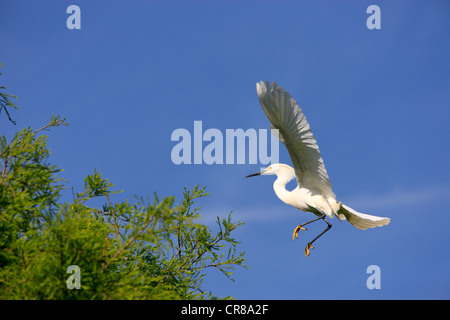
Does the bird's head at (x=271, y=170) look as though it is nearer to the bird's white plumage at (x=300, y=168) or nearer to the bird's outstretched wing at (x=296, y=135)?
the bird's white plumage at (x=300, y=168)

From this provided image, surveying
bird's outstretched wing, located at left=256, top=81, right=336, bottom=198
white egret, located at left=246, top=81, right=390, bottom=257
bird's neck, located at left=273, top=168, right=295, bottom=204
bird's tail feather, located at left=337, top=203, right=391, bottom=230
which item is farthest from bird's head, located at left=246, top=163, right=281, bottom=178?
bird's tail feather, located at left=337, top=203, right=391, bottom=230

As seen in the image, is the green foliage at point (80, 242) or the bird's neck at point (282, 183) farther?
the bird's neck at point (282, 183)

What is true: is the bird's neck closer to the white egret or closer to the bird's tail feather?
the white egret

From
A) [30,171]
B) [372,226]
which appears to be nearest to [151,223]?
[30,171]

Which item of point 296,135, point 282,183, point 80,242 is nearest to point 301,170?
point 282,183

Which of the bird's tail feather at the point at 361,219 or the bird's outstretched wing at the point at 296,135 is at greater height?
the bird's outstretched wing at the point at 296,135

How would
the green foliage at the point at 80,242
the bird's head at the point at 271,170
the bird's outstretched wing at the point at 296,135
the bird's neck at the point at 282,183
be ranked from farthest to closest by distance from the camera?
the bird's head at the point at 271,170 → the bird's neck at the point at 282,183 → the bird's outstretched wing at the point at 296,135 → the green foliage at the point at 80,242

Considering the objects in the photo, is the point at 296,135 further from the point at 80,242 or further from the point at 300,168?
the point at 80,242

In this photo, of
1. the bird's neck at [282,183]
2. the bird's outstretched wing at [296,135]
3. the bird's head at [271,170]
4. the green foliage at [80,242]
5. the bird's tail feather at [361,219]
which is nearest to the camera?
the green foliage at [80,242]

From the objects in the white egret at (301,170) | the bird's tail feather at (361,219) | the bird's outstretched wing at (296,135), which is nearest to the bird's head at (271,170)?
the white egret at (301,170)

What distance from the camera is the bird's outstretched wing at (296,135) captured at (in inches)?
195

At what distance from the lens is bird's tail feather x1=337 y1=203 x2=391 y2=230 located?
608 cm
